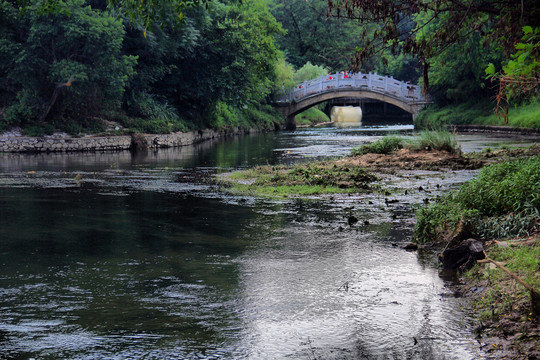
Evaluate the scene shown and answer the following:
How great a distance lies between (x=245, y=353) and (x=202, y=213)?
7.43 m

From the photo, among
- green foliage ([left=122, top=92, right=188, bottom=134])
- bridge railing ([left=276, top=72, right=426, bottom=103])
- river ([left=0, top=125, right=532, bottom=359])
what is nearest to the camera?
river ([left=0, top=125, right=532, bottom=359])

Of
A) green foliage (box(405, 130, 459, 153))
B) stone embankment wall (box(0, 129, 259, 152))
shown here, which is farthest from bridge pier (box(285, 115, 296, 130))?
green foliage (box(405, 130, 459, 153))

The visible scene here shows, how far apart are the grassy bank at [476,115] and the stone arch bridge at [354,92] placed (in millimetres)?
Answer: 1969

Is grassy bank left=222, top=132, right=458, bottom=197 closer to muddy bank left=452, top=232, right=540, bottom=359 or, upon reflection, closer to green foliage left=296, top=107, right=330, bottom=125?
muddy bank left=452, top=232, right=540, bottom=359

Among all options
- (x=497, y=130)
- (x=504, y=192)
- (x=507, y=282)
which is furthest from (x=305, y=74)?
(x=507, y=282)

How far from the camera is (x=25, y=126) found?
105 ft

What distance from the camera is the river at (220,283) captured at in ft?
18.6

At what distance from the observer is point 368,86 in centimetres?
6025

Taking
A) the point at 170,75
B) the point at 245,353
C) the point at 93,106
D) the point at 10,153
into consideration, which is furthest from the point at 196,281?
the point at 170,75

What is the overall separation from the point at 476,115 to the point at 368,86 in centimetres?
1235

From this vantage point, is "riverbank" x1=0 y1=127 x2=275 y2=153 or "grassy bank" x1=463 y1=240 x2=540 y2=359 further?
"riverbank" x1=0 y1=127 x2=275 y2=153

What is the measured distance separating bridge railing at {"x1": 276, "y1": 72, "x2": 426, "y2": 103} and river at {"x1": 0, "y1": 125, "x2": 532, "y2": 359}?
153ft

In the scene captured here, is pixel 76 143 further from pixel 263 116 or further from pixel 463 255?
pixel 263 116

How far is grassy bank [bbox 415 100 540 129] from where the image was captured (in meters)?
42.5
